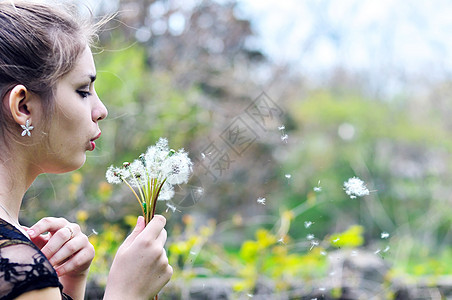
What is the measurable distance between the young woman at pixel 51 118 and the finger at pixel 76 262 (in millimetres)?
20

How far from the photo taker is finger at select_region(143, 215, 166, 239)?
2.85ft

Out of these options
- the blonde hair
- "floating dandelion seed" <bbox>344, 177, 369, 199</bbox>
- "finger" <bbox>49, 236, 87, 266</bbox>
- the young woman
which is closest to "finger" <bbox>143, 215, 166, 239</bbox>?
the young woman

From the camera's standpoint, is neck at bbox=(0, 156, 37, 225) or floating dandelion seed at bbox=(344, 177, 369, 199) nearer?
neck at bbox=(0, 156, 37, 225)

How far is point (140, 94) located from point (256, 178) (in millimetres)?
1650

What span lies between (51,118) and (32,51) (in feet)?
0.38

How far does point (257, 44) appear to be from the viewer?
20.0 ft

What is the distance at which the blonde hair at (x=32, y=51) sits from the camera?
0.83 meters

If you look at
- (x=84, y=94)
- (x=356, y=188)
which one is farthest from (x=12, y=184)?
(x=356, y=188)

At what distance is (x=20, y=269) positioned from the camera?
2.29 feet

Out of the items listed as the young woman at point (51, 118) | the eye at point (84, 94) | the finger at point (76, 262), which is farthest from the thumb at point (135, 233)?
the eye at point (84, 94)

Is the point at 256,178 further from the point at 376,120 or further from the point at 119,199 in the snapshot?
the point at 376,120

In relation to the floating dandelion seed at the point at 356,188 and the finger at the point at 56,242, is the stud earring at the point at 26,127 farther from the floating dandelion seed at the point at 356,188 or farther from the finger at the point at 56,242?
the floating dandelion seed at the point at 356,188

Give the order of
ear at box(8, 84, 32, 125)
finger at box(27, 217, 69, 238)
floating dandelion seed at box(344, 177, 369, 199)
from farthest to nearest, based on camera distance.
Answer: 1. floating dandelion seed at box(344, 177, 369, 199)
2. finger at box(27, 217, 69, 238)
3. ear at box(8, 84, 32, 125)

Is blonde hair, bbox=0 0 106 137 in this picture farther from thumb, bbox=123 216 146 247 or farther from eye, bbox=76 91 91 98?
thumb, bbox=123 216 146 247
